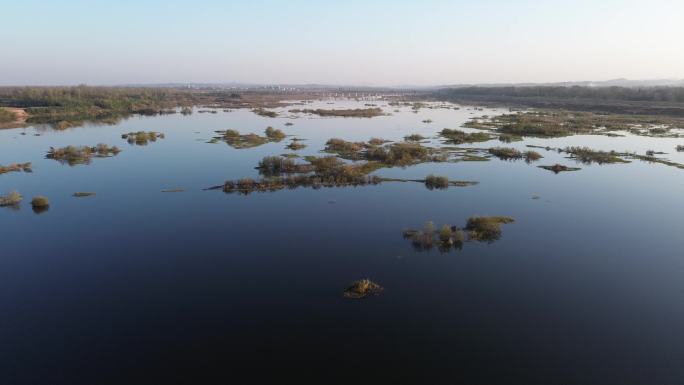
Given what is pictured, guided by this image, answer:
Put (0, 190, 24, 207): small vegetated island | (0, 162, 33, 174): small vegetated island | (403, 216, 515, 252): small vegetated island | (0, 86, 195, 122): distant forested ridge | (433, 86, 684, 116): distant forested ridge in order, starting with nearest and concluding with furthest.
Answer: (403, 216, 515, 252): small vegetated island, (0, 190, 24, 207): small vegetated island, (0, 162, 33, 174): small vegetated island, (0, 86, 195, 122): distant forested ridge, (433, 86, 684, 116): distant forested ridge

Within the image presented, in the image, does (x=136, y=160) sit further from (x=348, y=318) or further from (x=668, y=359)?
(x=668, y=359)

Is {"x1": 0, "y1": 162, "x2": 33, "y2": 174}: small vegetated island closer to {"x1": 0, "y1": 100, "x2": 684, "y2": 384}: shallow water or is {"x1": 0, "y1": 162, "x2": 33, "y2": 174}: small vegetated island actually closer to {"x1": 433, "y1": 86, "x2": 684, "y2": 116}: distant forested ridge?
{"x1": 0, "y1": 100, "x2": 684, "y2": 384}: shallow water

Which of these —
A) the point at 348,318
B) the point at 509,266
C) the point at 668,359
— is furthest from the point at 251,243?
the point at 668,359

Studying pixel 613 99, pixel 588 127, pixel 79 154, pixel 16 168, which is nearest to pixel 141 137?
pixel 79 154

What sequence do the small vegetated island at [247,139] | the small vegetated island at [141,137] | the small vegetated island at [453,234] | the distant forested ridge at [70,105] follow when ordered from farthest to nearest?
the distant forested ridge at [70,105] < the small vegetated island at [141,137] < the small vegetated island at [247,139] < the small vegetated island at [453,234]

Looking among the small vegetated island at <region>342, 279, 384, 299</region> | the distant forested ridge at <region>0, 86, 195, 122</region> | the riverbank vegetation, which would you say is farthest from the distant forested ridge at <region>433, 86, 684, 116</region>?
the distant forested ridge at <region>0, 86, 195, 122</region>

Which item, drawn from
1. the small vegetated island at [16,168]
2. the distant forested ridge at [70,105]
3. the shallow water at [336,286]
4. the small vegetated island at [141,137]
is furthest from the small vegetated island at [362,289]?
the distant forested ridge at [70,105]

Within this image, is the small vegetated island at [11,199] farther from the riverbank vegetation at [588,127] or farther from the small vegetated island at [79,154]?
the riverbank vegetation at [588,127]

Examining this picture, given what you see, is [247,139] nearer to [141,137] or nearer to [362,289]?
[141,137]

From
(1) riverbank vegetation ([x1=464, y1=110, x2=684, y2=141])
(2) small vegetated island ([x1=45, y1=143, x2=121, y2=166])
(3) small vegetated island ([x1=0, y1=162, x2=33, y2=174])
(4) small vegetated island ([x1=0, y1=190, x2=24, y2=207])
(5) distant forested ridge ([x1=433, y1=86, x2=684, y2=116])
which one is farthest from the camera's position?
(5) distant forested ridge ([x1=433, y1=86, x2=684, y2=116])
